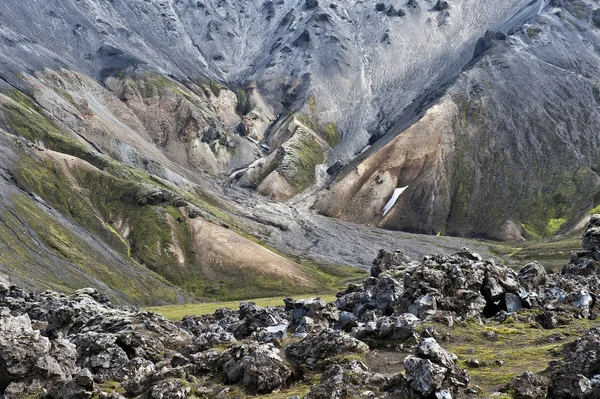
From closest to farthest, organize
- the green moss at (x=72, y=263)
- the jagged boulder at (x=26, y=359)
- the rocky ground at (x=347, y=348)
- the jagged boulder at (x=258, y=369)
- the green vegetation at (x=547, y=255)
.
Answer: the rocky ground at (x=347, y=348)
the jagged boulder at (x=26, y=359)
the jagged boulder at (x=258, y=369)
the green moss at (x=72, y=263)
the green vegetation at (x=547, y=255)

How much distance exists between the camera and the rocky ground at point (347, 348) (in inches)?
1092

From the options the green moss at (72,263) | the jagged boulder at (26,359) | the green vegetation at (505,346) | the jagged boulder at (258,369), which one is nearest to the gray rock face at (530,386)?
the green vegetation at (505,346)

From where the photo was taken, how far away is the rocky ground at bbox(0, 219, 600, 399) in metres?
27.7

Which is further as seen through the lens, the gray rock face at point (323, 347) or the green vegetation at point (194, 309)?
the green vegetation at point (194, 309)

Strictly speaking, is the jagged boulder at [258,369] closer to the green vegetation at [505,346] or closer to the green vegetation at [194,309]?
the green vegetation at [505,346]

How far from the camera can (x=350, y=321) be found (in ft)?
143

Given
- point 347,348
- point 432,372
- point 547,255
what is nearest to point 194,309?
point 347,348

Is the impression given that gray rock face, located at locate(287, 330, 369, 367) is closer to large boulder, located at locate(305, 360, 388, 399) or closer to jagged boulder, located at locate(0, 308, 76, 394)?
large boulder, located at locate(305, 360, 388, 399)

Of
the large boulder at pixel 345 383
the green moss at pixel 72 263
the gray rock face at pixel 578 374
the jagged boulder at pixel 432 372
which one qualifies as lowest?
the green moss at pixel 72 263

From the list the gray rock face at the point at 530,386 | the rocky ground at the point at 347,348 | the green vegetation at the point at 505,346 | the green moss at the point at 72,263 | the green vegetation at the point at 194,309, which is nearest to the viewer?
the gray rock face at the point at 530,386

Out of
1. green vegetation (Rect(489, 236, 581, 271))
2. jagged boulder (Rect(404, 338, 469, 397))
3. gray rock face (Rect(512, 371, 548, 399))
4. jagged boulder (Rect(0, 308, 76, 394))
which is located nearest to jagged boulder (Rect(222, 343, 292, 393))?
jagged boulder (Rect(404, 338, 469, 397))

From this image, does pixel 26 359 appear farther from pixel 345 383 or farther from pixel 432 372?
pixel 432 372

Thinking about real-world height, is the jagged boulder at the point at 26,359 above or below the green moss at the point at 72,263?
above

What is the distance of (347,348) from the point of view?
115 ft
